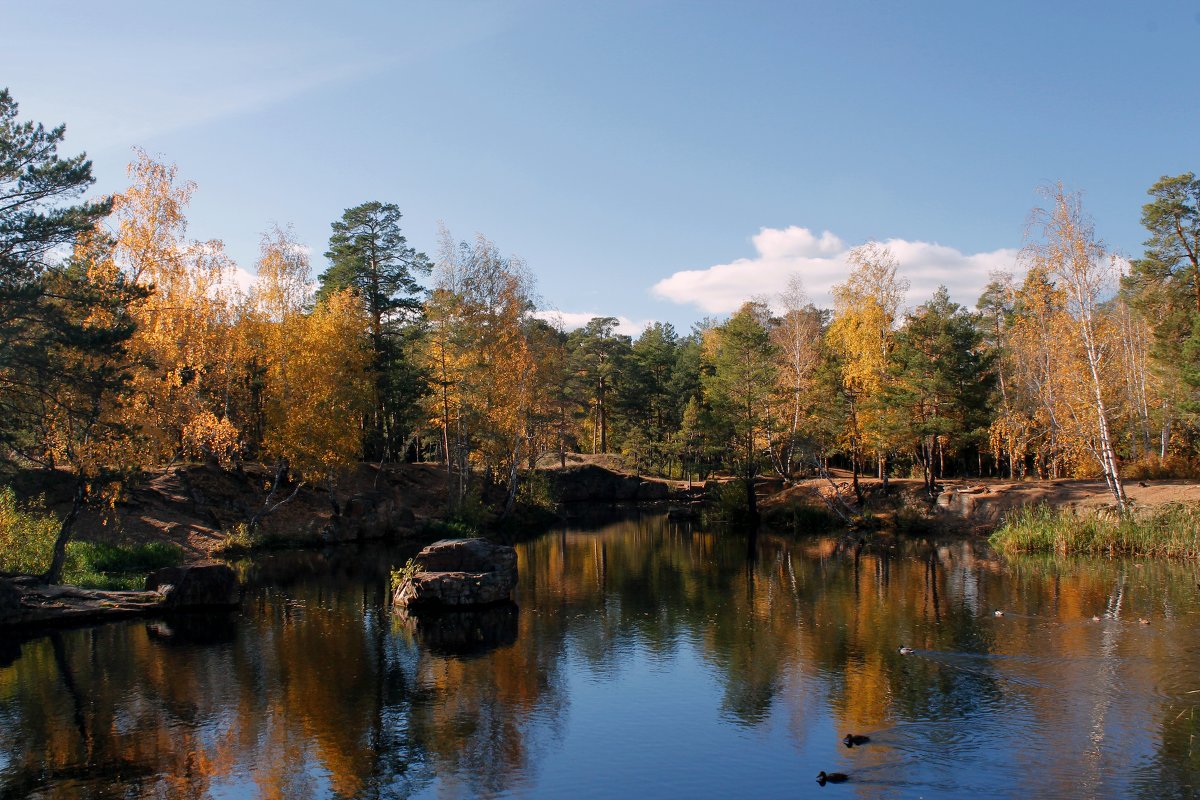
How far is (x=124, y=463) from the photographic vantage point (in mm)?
24719

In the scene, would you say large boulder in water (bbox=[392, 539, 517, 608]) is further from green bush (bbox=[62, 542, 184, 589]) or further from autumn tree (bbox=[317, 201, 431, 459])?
autumn tree (bbox=[317, 201, 431, 459])

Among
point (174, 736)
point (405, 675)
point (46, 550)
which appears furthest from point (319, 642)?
point (46, 550)

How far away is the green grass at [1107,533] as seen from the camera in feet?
99.3

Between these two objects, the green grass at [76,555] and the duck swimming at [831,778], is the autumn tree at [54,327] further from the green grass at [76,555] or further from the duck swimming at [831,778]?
the duck swimming at [831,778]

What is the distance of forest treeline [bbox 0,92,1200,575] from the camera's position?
2352 cm

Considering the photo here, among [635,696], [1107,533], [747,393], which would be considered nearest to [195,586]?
[635,696]

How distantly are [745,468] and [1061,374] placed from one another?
A: 72.4 ft

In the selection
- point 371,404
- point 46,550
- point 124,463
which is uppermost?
point 371,404

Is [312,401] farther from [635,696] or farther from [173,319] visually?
[635,696]

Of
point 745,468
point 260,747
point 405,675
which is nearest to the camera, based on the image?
point 260,747

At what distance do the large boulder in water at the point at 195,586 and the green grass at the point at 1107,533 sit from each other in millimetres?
29816

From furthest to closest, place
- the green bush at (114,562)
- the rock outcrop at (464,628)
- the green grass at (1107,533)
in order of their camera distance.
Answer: the green grass at (1107,533) → the green bush at (114,562) → the rock outcrop at (464,628)

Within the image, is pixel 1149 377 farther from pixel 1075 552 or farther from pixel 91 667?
pixel 91 667

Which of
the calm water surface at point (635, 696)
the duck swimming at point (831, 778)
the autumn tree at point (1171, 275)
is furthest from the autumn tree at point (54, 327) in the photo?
the autumn tree at point (1171, 275)
